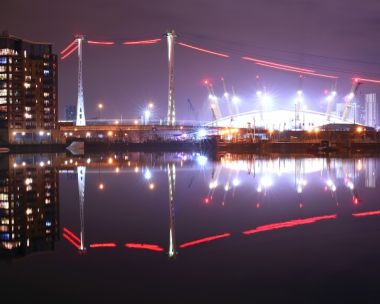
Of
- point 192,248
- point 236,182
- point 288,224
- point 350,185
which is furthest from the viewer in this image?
point 236,182

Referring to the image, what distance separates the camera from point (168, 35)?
74.3 metres

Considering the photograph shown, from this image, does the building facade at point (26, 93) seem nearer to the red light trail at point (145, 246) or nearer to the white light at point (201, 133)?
the white light at point (201, 133)

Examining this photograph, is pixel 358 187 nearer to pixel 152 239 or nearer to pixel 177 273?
pixel 152 239

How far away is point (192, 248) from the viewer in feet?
27.4

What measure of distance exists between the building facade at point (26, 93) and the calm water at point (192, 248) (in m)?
73.3

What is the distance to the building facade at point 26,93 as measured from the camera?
85.6 metres

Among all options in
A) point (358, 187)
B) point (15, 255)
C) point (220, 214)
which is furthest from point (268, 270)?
point (358, 187)

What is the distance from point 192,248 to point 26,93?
3379 inches

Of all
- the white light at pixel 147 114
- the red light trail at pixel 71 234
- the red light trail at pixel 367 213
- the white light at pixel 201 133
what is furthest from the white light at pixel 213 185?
the white light at pixel 147 114

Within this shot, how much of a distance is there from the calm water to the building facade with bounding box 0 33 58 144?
73.3 m

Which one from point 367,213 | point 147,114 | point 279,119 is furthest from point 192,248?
point 279,119

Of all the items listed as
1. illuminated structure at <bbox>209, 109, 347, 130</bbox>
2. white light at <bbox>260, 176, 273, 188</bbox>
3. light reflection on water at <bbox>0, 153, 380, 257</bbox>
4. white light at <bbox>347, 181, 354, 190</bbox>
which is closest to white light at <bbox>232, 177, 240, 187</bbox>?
light reflection on water at <bbox>0, 153, 380, 257</bbox>

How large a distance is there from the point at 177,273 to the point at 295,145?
5967 cm

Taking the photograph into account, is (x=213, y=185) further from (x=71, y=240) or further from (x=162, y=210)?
(x=71, y=240)
